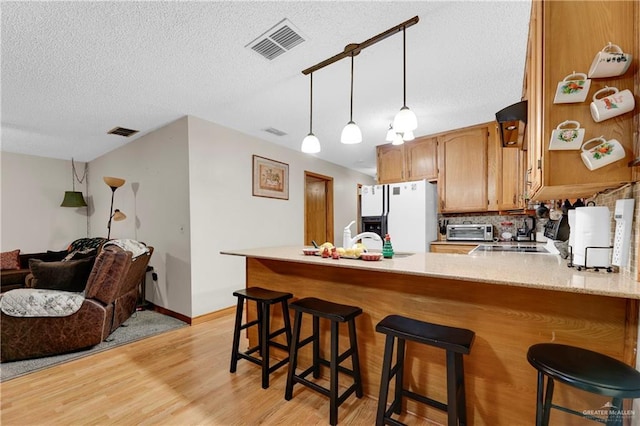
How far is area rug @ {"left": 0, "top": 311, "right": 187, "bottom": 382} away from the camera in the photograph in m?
2.25

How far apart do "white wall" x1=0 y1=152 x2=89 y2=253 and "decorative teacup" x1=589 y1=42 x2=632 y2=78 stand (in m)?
6.99

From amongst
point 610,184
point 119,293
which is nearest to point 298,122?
point 119,293

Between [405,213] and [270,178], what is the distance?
201cm

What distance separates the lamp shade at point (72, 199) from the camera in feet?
16.3

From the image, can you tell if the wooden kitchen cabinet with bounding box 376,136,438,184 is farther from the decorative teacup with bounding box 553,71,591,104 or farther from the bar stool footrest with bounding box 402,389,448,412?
the bar stool footrest with bounding box 402,389,448,412

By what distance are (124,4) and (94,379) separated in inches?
99.5

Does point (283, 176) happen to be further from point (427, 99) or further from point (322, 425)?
point (322, 425)

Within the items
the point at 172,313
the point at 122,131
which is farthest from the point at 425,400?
the point at 122,131

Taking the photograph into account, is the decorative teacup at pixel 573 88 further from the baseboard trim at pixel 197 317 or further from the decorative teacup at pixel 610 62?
the baseboard trim at pixel 197 317

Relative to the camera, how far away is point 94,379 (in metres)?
2.12

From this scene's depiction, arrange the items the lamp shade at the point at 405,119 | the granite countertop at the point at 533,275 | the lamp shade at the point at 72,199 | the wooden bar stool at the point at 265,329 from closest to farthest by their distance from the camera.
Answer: the granite countertop at the point at 533,275 < the lamp shade at the point at 405,119 < the wooden bar stool at the point at 265,329 < the lamp shade at the point at 72,199

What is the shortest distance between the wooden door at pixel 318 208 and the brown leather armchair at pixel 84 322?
117 inches

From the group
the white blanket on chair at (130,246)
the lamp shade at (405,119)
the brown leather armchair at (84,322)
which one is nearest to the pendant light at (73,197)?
the white blanket on chair at (130,246)

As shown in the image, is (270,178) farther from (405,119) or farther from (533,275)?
(533,275)
